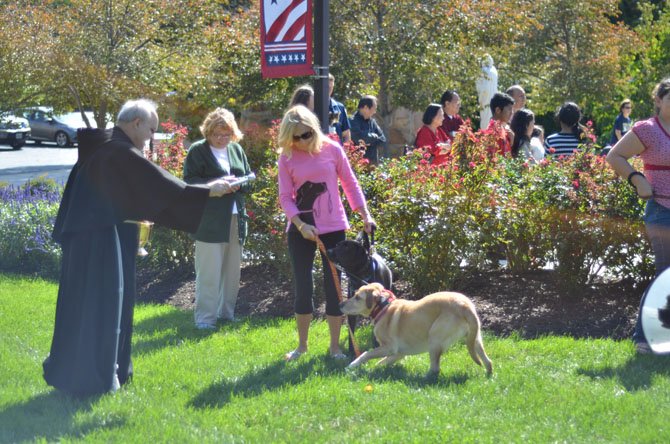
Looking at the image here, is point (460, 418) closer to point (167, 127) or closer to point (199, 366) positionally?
point (199, 366)

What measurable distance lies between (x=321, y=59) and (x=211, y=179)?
1.41 m

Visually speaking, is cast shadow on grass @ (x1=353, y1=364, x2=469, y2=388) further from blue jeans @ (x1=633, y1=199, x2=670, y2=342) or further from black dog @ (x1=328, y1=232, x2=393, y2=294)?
blue jeans @ (x1=633, y1=199, x2=670, y2=342)

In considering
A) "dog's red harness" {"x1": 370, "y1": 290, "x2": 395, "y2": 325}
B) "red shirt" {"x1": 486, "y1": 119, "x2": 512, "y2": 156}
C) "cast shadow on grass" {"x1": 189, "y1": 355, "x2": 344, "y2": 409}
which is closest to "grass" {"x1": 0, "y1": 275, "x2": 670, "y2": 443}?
"cast shadow on grass" {"x1": 189, "y1": 355, "x2": 344, "y2": 409}

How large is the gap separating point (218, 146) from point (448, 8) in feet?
25.4

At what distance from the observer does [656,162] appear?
261 inches

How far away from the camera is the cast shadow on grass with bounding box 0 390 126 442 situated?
5094 millimetres

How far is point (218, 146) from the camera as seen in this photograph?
26.0 ft

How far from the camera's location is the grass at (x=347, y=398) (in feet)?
16.4

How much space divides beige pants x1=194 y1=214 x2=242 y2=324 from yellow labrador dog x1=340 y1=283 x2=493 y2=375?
2.00 meters

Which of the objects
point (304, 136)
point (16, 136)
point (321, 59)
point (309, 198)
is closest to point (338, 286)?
point (309, 198)

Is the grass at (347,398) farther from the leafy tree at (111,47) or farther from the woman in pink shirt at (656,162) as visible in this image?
the leafy tree at (111,47)

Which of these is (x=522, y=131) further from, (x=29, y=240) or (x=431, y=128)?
(x=29, y=240)

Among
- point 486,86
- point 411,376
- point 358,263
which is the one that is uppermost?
point 486,86

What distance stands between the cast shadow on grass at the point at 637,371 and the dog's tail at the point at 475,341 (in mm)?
623
